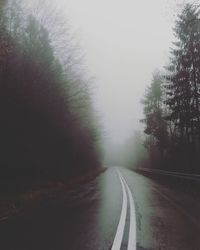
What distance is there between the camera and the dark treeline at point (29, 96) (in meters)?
13.9

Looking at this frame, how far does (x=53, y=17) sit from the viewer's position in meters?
17.8

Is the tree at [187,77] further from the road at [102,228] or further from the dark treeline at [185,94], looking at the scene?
the road at [102,228]

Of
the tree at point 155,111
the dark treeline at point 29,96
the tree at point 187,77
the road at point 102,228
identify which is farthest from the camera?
the tree at point 155,111

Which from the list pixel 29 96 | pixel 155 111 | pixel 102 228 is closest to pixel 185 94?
pixel 155 111

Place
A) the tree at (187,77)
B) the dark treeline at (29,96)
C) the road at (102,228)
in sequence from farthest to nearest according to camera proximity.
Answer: the tree at (187,77) → the dark treeline at (29,96) → the road at (102,228)

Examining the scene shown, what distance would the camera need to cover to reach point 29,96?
15.2m

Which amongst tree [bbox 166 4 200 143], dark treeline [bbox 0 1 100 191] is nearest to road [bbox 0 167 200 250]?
dark treeline [bbox 0 1 100 191]

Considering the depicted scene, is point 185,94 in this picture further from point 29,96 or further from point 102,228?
point 102,228

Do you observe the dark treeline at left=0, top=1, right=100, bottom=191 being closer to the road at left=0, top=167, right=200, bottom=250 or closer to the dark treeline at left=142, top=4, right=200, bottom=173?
the road at left=0, top=167, right=200, bottom=250

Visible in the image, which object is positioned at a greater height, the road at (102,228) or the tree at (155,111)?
the tree at (155,111)

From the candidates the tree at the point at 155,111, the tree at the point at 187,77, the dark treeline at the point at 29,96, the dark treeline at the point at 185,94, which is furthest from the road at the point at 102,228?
the tree at the point at 155,111

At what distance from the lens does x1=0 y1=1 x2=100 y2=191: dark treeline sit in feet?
45.6

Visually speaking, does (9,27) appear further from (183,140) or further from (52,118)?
(183,140)

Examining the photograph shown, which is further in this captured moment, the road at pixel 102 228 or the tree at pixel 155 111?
the tree at pixel 155 111
